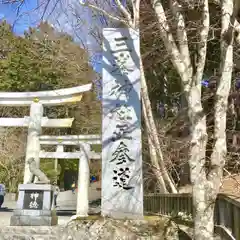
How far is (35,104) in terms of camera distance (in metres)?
10.7

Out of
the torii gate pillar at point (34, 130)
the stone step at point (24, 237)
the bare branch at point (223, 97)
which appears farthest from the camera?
the torii gate pillar at point (34, 130)

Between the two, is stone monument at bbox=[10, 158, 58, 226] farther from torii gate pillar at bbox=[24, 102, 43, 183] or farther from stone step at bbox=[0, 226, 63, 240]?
torii gate pillar at bbox=[24, 102, 43, 183]

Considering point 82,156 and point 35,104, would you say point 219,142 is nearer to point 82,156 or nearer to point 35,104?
point 35,104

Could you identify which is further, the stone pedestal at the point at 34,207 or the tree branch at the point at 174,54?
the stone pedestal at the point at 34,207

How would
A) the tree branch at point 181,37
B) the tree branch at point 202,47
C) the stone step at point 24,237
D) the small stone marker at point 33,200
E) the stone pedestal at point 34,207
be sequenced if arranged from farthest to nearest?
1. the small stone marker at point 33,200
2. the stone pedestal at point 34,207
3. the stone step at point 24,237
4. the tree branch at point 181,37
5. the tree branch at point 202,47

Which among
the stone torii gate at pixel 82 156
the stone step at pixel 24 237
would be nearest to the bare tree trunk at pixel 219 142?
the stone step at pixel 24 237

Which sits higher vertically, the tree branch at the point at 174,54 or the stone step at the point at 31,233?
the tree branch at the point at 174,54

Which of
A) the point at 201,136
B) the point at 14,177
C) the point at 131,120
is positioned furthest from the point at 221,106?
the point at 14,177

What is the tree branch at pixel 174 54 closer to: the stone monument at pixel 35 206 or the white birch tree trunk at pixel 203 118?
the white birch tree trunk at pixel 203 118

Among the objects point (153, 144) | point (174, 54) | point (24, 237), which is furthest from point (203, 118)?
point (24, 237)

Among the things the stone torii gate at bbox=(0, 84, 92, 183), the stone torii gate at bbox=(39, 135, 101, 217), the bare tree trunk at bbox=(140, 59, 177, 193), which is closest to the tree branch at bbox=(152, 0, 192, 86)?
the bare tree trunk at bbox=(140, 59, 177, 193)

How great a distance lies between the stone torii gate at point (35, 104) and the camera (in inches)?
419

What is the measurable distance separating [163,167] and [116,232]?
8.19 feet

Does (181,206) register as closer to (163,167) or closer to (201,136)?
(163,167)
